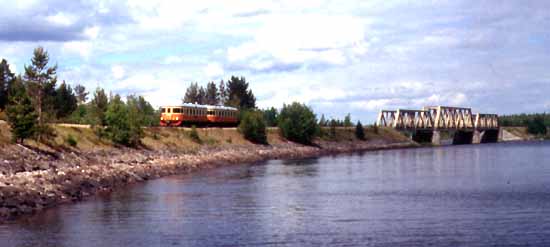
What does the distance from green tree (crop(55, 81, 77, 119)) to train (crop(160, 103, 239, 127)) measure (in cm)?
1365

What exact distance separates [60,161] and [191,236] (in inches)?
1134

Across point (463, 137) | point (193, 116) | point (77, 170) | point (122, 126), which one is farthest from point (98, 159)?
point (463, 137)

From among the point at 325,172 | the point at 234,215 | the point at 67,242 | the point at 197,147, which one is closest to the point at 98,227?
the point at 67,242

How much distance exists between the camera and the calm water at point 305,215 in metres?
31.3

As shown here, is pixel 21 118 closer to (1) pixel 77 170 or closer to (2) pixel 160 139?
(1) pixel 77 170

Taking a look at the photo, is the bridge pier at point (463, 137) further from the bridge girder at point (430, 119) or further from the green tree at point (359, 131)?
the green tree at point (359, 131)

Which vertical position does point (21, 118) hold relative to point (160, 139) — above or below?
above

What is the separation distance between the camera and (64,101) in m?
108

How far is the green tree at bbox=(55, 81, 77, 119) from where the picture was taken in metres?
103

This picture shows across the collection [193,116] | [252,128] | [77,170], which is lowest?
[77,170]

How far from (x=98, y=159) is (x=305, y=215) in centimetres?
3172

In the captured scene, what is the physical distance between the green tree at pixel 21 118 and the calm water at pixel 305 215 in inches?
411

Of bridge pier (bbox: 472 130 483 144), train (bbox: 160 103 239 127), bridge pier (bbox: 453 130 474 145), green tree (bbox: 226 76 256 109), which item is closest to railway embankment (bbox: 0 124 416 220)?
train (bbox: 160 103 239 127)

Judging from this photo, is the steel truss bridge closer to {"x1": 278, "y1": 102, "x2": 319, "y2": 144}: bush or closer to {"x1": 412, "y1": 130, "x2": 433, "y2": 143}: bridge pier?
{"x1": 412, "y1": 130, "x2": 433, "y2": 143}: bridge pier
